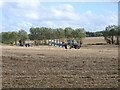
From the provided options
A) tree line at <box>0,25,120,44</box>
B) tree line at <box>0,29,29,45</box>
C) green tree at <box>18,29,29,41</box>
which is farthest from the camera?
green tree at <box>18,29,29,41</box>

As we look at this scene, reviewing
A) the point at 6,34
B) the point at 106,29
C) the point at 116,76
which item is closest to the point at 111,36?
the point at 106,29

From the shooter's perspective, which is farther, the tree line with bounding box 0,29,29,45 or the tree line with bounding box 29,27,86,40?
the tree line with bounding box 29,27,86,40

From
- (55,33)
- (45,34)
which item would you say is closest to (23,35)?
(45,34)

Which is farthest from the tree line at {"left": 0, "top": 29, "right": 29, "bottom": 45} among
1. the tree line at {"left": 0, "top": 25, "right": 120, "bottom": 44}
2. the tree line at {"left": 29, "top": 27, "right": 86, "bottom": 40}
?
the tree line at {"left": 29, "top": 27, "right": 86, "bottom": 40}

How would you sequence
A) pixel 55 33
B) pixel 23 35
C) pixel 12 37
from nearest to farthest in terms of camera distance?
pixel 12 37 → pixel 23 35 → pixel 55 33

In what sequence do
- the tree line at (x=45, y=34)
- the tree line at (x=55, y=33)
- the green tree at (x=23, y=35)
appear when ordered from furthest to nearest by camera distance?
the green tree at (x=23, y=35)
the tree line at (x=55, y=33)
the tree line at (x=45, y=34)

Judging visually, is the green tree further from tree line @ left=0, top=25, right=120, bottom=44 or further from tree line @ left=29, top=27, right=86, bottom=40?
tree line @ left=29, top=27, right=86, bottom=40

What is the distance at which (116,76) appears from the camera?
12125mm

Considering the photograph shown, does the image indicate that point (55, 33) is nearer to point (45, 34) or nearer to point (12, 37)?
point (45, 34)

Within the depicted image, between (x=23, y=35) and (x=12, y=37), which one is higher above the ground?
(x=23, y=35)

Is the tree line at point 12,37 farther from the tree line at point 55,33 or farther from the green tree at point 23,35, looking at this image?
the tree line at point 55,33

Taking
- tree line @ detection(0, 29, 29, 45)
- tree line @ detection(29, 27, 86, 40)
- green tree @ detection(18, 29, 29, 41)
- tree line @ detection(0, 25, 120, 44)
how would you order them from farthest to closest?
green tree @ detection(18, 29, 29, 41) < tree line @ detection(29, 27, 86, 40) < tree line @ detection(0, 25, 120, 44) < tree line @ detection(0, 29, 29, 45)

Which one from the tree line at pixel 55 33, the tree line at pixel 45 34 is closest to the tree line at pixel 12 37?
the tree line at pixel 45 34

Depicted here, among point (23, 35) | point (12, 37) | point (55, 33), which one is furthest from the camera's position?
point (55, 33)
